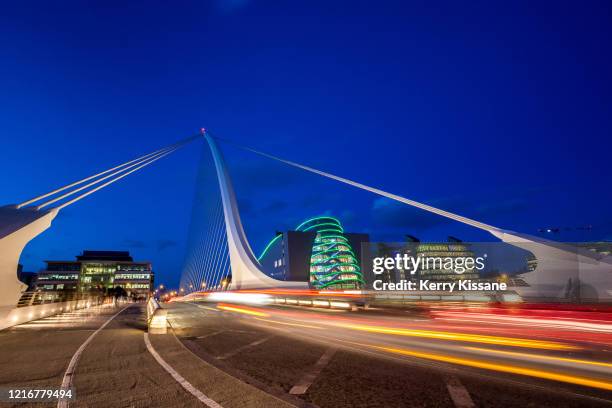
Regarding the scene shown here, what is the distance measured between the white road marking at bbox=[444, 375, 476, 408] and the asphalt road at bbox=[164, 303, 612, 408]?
1cm

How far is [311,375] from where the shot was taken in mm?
Result: 7098

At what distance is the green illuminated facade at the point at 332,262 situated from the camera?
405 ft

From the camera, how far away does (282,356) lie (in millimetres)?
9273

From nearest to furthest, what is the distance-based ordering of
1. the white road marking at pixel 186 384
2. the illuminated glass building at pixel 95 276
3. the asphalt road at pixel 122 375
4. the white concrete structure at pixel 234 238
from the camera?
the white road marking at pixel 186 384
the asphalt road at pixel 122 375
the white concrete structure at pixel 234 238
the illuminated glass building at pixel 95 276

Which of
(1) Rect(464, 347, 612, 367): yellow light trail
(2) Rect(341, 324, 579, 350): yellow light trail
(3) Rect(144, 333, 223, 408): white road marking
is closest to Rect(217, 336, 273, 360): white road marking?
(3) Rect(144, 333, 223, 408): white road marking

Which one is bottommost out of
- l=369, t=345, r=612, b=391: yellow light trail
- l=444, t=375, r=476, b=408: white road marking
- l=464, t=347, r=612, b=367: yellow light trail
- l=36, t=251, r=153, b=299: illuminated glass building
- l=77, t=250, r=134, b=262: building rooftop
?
l=36, t=251, r=153, b=299: illuminated glass building

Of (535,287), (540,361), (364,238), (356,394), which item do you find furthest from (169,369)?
(364,238)

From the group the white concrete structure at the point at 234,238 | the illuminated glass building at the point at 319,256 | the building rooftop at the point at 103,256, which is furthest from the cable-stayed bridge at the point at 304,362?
the building rooftop at the point at 103,256

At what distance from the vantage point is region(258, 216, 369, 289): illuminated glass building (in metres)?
124

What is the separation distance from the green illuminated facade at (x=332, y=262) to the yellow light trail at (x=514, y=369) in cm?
11391

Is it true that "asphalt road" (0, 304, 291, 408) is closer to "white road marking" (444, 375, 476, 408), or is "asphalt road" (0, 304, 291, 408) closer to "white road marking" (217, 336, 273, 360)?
"white road marking" (217, 336, 273, 360)

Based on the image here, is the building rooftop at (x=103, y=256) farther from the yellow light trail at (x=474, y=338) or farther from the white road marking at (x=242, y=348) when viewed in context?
the yellow light trail at (x=474, y=338)

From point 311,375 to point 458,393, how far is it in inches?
99.0

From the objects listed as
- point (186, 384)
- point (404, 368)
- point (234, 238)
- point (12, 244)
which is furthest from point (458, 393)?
point (234, 238)
